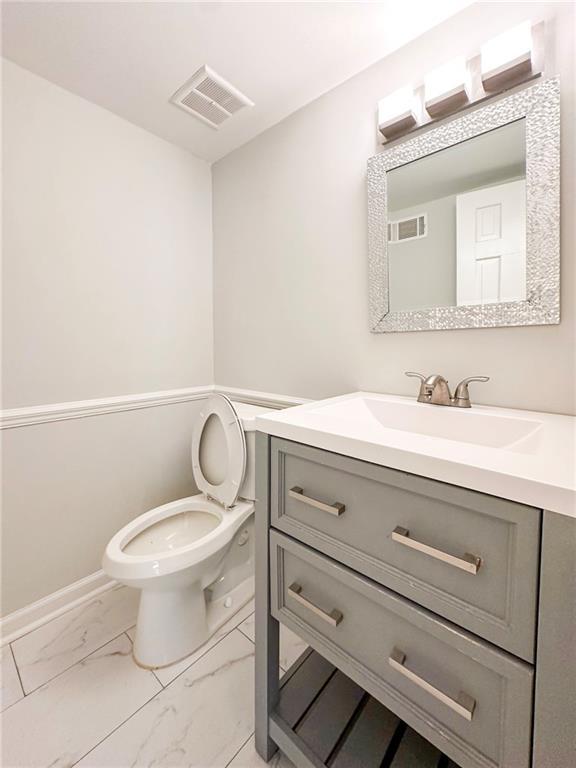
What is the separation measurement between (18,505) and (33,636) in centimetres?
52

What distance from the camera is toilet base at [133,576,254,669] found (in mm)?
1204

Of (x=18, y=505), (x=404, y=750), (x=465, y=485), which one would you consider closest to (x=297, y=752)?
(x=404, y=750)

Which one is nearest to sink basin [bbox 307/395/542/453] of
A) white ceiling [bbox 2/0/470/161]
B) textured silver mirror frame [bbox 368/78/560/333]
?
textured silver mirror frame [bbox 368/78/560/333]

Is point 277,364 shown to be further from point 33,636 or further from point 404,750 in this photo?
point 33,636

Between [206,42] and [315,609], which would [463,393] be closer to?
[315,609]

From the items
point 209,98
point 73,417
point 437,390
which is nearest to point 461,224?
point 437,390

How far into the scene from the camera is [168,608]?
3.99 ft

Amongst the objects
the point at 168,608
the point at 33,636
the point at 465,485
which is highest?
the point at 465,485

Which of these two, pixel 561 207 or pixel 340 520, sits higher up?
pixel 561 207

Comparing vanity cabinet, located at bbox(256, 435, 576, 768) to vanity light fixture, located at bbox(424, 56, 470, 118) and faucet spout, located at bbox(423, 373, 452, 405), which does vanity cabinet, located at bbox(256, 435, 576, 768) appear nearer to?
faucet spout, located at bbox(423, 373, 452, 405)

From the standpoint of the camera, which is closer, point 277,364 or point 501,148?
point 501,148

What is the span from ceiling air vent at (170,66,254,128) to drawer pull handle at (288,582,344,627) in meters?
1.79

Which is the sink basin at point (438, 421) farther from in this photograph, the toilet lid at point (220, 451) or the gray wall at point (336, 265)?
the toilet lid at point (220, 451)

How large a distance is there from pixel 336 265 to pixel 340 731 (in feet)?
5.00
